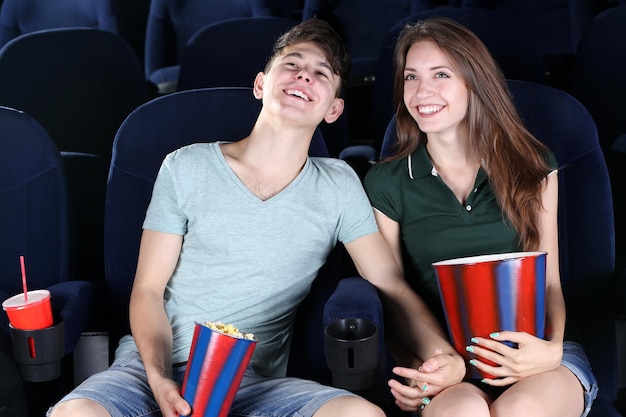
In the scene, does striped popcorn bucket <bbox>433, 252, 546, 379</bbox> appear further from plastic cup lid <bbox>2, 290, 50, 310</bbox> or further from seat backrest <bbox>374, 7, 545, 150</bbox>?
seat backrest <bbox>374, 7, 545, 150</bbox>

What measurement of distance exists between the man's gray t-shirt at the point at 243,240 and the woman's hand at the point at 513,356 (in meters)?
0.33

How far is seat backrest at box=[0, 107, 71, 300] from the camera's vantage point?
142 centimetres

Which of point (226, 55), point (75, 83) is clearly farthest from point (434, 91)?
point (75, 83)

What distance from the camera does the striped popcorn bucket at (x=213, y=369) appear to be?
3.05 feet

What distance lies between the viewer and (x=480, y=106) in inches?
52.6

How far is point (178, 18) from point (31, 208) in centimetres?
150

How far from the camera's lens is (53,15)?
2.79 metres

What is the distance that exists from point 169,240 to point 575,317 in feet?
2.11

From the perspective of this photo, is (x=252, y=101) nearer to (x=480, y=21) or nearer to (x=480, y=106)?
(x=480, y=106)

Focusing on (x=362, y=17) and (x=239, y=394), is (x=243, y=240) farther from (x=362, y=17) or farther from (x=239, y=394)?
(x=362, y=17)

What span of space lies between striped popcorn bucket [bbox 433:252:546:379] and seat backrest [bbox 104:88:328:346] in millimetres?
504

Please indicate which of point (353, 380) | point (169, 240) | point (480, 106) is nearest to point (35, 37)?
point (169, 240)

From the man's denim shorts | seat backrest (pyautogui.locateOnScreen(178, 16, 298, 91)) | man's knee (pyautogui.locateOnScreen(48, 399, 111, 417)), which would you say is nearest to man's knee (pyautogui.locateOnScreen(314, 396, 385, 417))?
the man's denim shorts

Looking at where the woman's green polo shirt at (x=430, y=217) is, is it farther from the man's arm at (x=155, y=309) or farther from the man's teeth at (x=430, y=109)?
the man's arm at (x=155, y=309)
